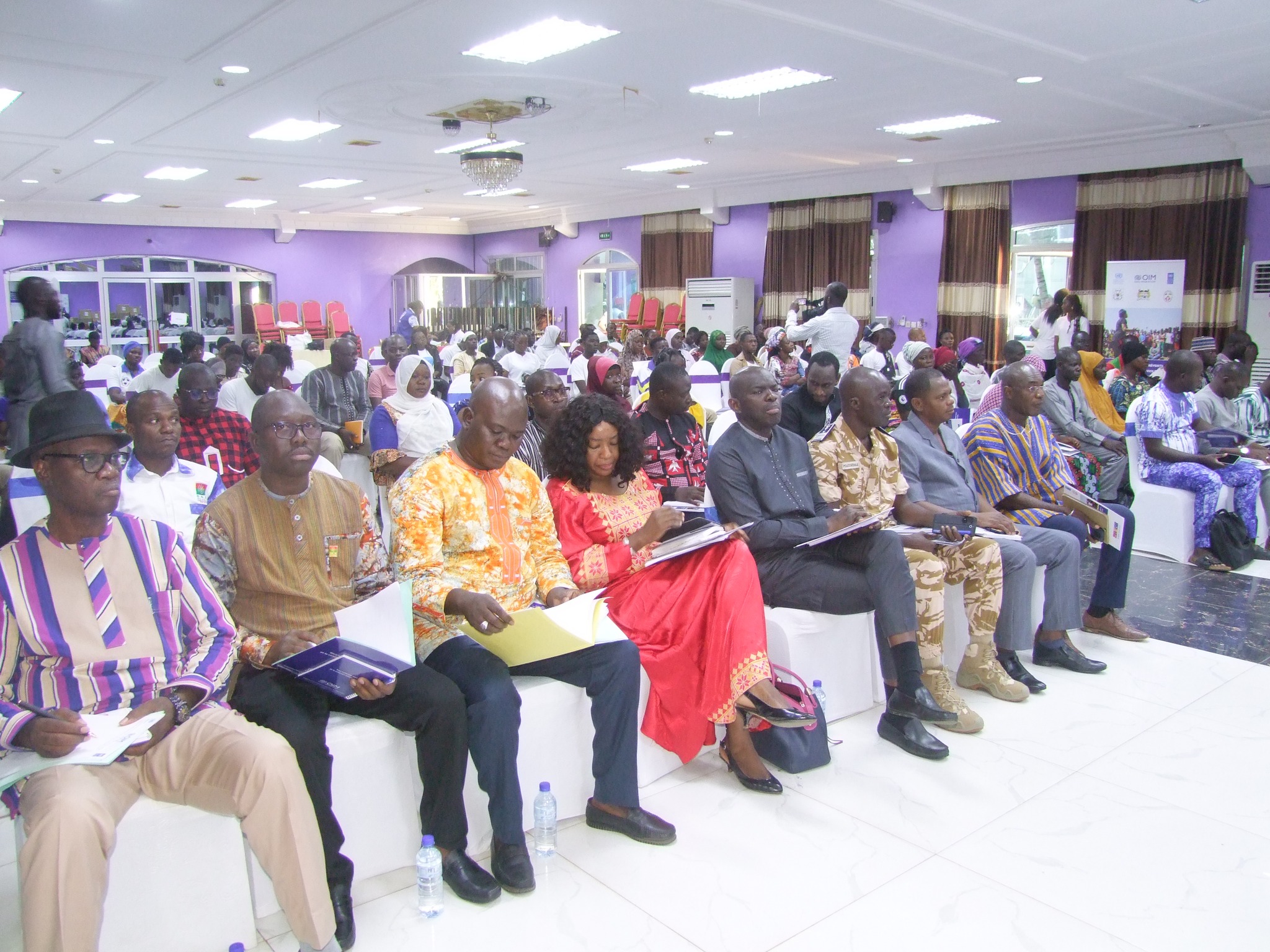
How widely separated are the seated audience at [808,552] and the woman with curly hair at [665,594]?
14.3 inches

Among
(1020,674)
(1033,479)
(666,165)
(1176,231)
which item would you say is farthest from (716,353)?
(1020,674)

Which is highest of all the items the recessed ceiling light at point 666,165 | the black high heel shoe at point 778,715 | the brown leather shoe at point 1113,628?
the recessed ceiling light at point 666,165

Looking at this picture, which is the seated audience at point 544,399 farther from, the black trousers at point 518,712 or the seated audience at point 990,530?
the black trousers at point 518,712

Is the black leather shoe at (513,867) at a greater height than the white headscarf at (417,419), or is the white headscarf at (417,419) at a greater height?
the white headscarf at (417,419)

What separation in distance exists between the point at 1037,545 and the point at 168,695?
3.11 meters

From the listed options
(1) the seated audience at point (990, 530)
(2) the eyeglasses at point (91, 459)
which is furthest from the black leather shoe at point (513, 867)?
(1) the seated audience at point (990, 530)

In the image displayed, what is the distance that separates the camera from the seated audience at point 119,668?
1.99 m

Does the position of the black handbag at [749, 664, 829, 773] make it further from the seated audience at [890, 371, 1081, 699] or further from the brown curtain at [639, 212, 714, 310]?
the brown curtain at [639, 212, 714, 310]

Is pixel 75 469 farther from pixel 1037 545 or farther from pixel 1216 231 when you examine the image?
pixel 1216 231

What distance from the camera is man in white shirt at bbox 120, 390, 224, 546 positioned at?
299cm

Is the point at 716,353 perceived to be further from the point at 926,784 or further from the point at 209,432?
the point at 926,784

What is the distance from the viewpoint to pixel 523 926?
2.24 meters

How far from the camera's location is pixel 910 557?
338cm

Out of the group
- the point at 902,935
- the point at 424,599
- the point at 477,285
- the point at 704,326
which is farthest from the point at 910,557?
the point at 477,285
